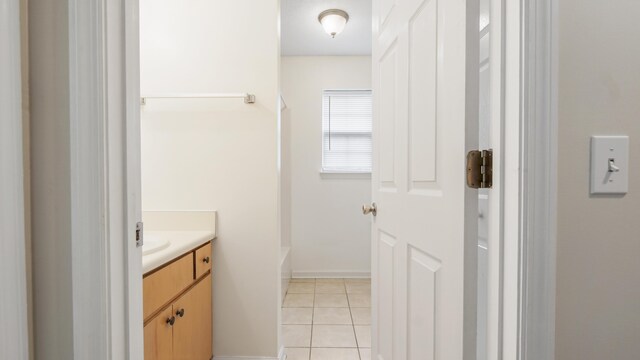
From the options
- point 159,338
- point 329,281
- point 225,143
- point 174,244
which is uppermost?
point 225,143

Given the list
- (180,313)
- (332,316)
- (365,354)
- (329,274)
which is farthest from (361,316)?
(180,313)

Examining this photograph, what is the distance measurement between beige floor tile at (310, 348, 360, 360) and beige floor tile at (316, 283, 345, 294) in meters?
0.99

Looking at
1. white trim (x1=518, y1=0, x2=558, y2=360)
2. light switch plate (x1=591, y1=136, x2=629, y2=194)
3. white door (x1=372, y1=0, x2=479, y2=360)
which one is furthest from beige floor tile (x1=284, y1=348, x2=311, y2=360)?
light switch plate (x1=591, y1=136, x2=629, y2=194)

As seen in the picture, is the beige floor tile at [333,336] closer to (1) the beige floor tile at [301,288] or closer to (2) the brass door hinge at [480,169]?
(1) the beige floor tile at [301,288]

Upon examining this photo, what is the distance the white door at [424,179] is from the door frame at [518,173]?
0.11 meters

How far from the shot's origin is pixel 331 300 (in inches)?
105

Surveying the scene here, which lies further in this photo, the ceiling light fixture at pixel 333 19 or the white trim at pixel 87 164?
the ceiling light fixture at pixel 333 19

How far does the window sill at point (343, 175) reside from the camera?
327 cm

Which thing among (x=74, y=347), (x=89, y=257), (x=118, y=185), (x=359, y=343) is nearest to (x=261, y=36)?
(x=118, y=185)

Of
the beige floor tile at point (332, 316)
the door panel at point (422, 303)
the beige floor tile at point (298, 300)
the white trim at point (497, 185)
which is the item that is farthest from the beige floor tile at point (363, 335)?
the white trim at point (497, 185)

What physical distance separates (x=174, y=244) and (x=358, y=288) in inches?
83.8

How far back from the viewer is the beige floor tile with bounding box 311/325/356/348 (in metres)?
1.95

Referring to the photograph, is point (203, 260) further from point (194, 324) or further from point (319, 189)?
point (319, 189)

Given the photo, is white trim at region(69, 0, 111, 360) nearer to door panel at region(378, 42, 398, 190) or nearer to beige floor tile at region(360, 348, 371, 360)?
door panel at region(378, 42, 398, 190)
